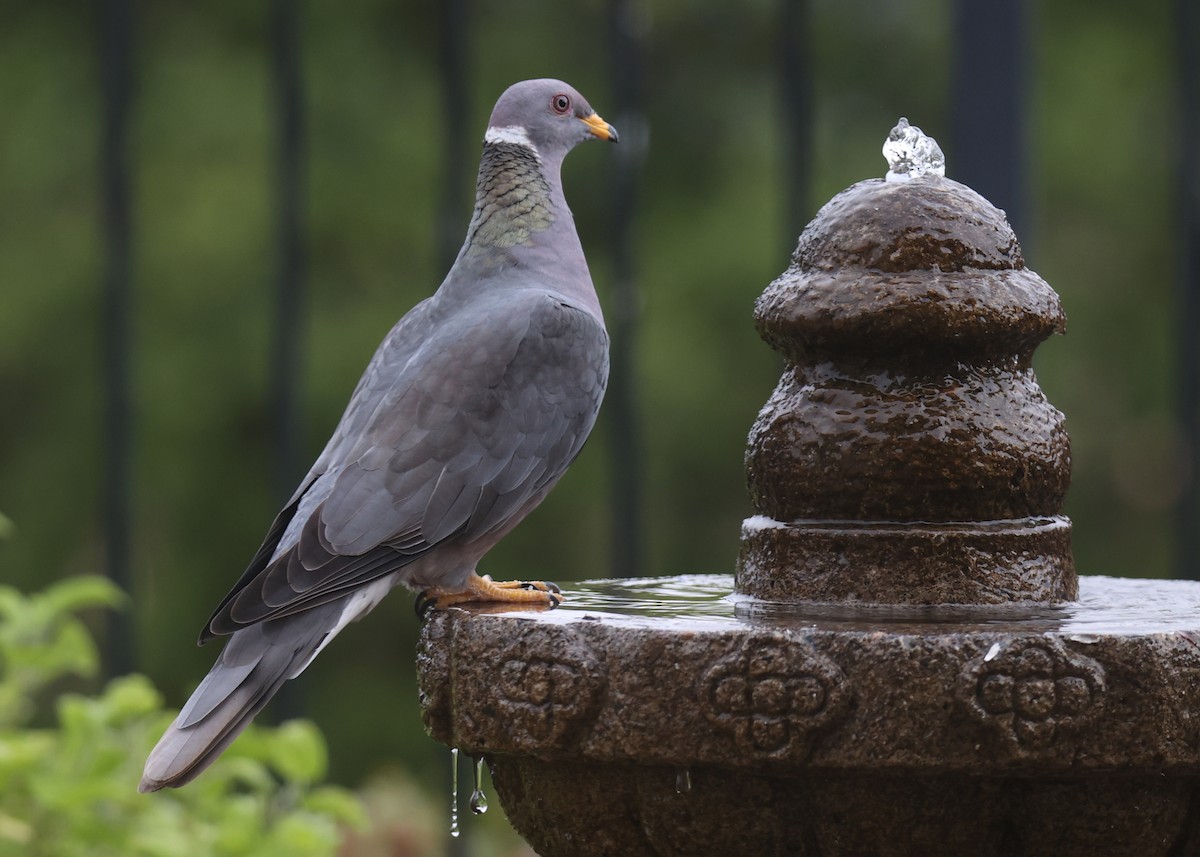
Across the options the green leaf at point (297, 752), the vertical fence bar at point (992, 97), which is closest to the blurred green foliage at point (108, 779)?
the green leaf at point (297, 752)

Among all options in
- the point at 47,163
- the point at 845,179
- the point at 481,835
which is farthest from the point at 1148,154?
the point at 47,163

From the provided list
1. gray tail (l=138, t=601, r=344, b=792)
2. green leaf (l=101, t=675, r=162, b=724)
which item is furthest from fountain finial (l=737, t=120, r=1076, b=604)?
green leaf (l=101, t=675, r=162, b=724)

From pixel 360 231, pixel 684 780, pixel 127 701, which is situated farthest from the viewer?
pixel 360 231

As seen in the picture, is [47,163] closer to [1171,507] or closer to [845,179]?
[845,179]

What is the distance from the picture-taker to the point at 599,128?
4.04m

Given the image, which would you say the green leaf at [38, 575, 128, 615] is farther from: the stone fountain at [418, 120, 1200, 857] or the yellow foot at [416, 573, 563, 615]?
the stone fountain at [418, 120, 1200, 857]

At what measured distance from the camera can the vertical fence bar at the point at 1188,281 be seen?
154 inches

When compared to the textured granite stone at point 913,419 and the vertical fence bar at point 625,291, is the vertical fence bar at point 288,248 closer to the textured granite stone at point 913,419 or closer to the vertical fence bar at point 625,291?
the vertical fence bar at point 625,291

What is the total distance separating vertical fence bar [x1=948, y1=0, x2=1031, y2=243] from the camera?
3.83 meters

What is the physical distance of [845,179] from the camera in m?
5.80

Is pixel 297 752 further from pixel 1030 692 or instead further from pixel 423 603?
pixel 1030 692

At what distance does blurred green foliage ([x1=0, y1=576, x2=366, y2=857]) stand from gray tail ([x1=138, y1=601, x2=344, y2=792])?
396 mm

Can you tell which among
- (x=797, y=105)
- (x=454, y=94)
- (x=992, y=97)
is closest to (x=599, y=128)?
(x=454, y=94)

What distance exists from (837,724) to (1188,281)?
2203mm
